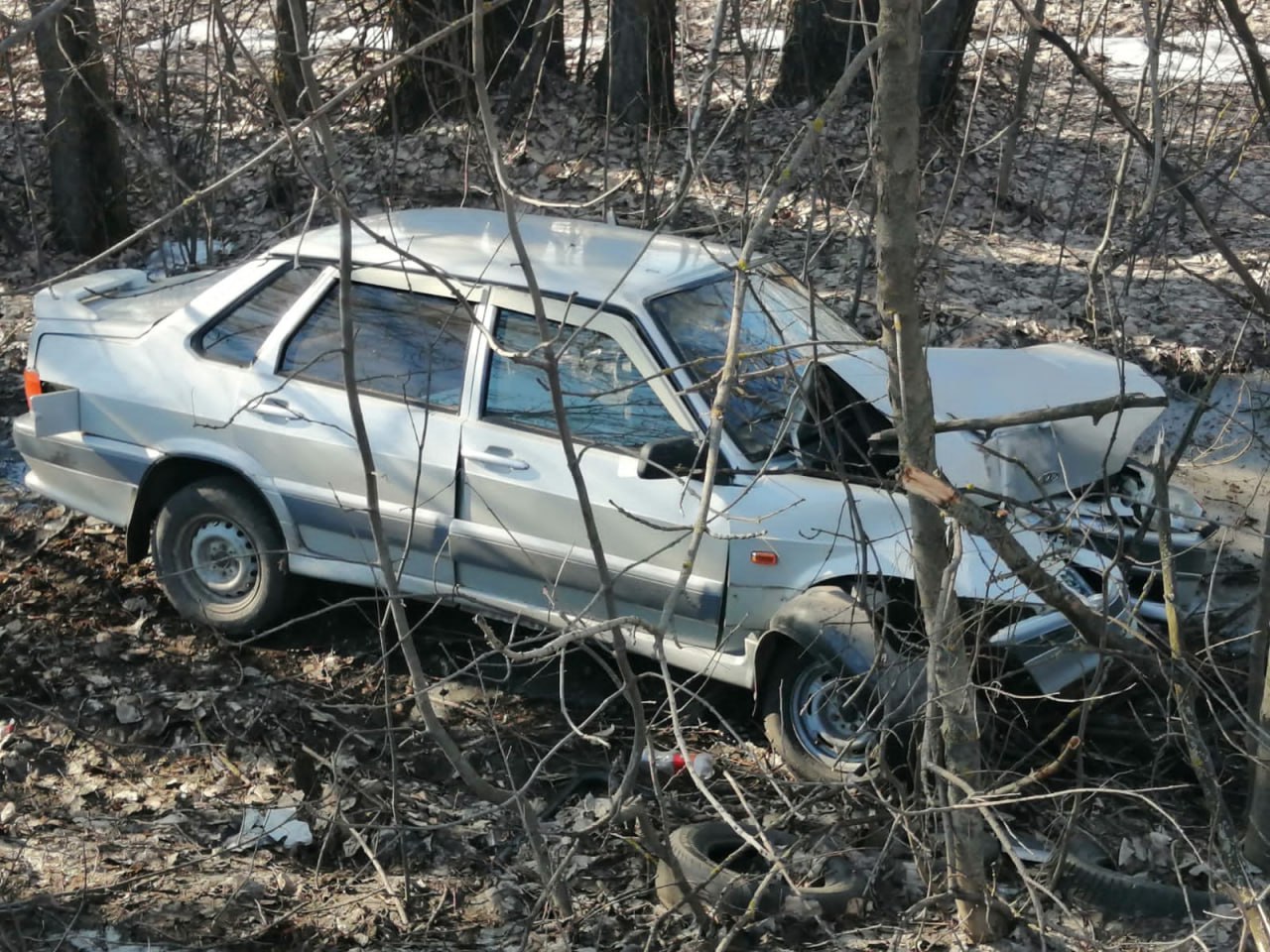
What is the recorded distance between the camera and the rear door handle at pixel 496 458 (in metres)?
4.74

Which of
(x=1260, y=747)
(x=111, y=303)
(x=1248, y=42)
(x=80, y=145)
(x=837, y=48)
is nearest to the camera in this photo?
(x=1248, y=42)

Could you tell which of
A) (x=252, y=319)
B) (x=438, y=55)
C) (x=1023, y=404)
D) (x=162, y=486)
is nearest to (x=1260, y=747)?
(x=1023, y=404)

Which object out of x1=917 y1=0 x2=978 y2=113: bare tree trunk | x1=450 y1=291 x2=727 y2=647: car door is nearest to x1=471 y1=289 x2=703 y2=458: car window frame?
x1=450 y1=291 x2=727 y2=647: car door

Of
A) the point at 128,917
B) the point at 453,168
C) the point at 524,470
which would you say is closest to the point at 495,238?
the point at 524,470

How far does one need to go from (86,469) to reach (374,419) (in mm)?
1383

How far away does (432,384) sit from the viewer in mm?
4930

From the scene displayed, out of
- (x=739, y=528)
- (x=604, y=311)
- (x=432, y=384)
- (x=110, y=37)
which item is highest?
(x=110, y=37)

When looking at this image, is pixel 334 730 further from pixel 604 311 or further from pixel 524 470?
pixel 604 311

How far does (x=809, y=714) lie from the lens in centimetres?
446

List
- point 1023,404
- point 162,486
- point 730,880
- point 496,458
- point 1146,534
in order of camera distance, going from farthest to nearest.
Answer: point 162,486
point 1023,404
point 496,458
point 1146,534
point 730,880

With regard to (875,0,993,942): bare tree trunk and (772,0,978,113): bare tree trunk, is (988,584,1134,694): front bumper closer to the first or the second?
(875,0,993,942): bare tree trunk

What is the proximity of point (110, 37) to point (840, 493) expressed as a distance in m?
6.88

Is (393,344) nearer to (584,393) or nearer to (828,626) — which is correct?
(584,393)

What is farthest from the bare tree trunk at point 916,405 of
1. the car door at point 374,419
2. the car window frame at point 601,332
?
the car door at point 374,419
